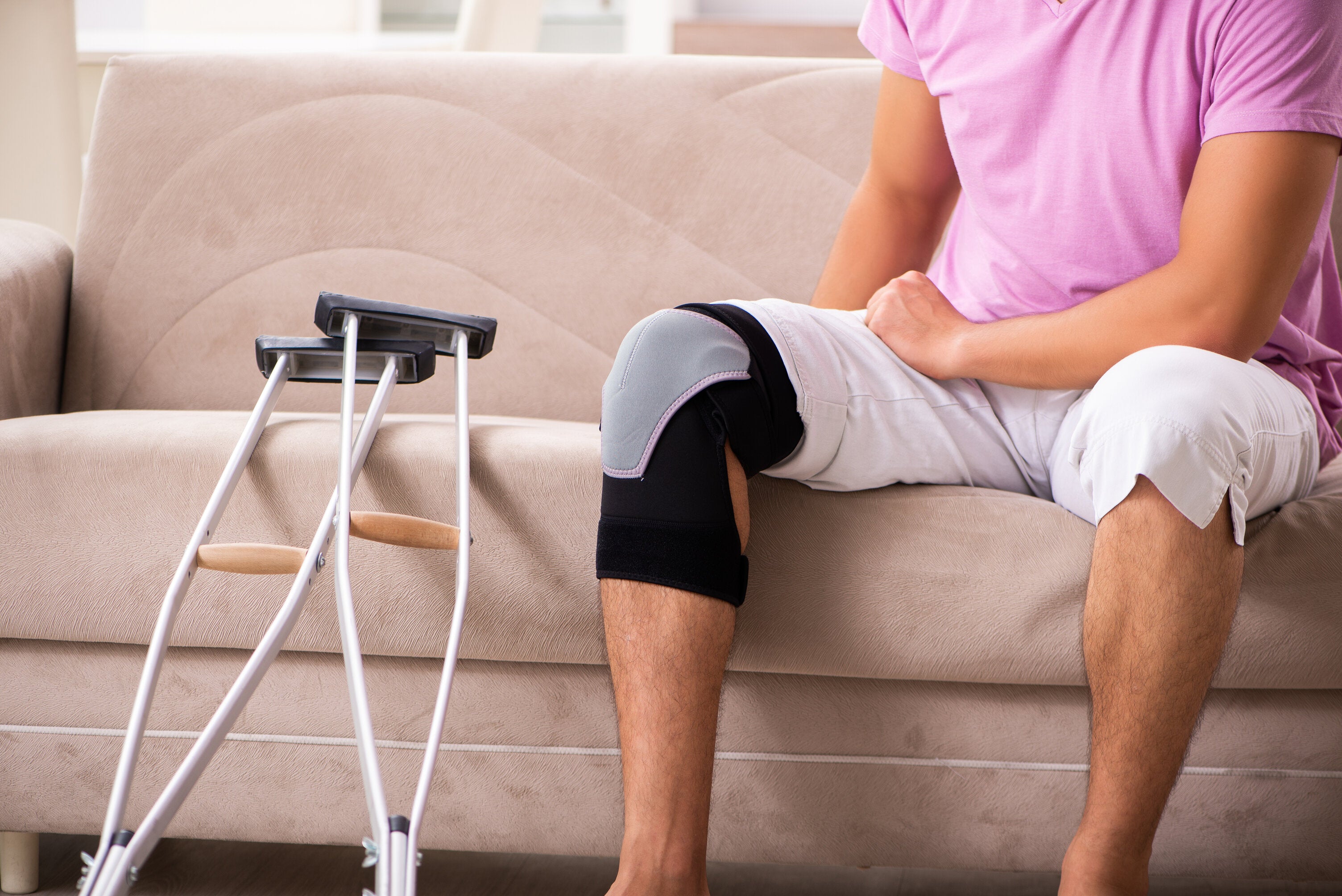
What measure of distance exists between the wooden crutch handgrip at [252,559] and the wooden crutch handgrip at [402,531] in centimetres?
5

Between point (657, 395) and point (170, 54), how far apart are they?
125 cm

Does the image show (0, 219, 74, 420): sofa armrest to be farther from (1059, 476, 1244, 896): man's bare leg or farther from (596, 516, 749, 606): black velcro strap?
(1059, 476, 1244, 896): man's bare leg

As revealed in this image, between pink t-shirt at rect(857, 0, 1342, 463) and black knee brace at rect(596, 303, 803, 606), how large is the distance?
0.36m

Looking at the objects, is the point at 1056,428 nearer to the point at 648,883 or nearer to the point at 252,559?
the point at 648,883

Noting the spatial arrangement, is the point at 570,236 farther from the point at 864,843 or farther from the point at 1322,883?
the point at 1322,883

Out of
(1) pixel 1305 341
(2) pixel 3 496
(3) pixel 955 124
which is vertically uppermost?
(3) pixel 955 124

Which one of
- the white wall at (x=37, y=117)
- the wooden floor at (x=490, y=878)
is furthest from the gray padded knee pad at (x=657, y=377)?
the white wall at (x=37, y=117)

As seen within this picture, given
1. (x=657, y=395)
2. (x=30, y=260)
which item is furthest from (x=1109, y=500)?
(x=30, y=260)

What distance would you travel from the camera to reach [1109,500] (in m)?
0.86

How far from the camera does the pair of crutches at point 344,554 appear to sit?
72cm

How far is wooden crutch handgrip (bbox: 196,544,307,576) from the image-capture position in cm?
89

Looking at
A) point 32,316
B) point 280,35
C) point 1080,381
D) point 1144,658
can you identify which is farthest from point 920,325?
point 280,35

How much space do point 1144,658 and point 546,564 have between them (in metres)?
0.53

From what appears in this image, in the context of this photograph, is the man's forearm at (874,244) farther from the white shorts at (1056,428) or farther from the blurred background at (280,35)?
the blurred background at (280,35)
